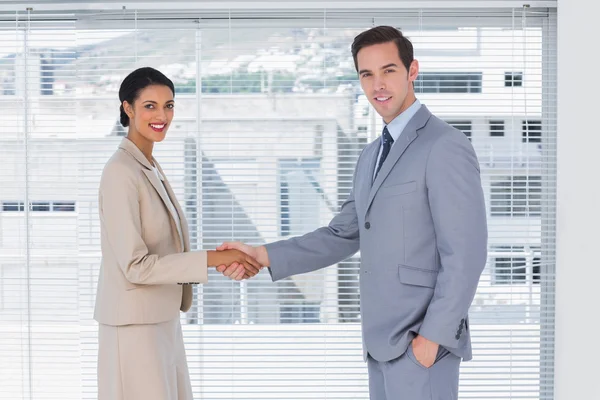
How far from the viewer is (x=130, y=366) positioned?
2.39 m

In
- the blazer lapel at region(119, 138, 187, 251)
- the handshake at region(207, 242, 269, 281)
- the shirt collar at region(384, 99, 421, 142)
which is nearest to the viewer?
the shirt collar at region(384, 99, 421, 142)

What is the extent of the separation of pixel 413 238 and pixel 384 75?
1.72ft

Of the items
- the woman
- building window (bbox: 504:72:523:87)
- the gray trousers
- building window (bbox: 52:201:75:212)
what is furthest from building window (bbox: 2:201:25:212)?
building window (bbox: 504:72:523:87)

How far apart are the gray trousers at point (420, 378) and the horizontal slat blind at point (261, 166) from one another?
3.98 feet

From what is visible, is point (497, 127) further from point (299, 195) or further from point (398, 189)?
point (398, 189)

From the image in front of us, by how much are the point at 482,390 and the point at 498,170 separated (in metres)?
1.06

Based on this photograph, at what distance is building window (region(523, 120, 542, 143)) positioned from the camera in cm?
339

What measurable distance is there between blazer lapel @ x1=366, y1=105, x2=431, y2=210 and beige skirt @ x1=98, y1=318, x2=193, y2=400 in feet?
2.89

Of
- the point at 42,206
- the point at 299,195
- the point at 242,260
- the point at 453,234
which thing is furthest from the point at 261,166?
the point at 453,234

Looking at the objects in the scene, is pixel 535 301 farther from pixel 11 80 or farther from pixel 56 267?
pixel 11 80

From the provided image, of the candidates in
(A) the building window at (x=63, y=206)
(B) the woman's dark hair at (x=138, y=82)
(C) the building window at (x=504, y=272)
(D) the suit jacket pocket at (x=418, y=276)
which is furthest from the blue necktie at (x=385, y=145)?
(A) the building window at (x=63, y=206)

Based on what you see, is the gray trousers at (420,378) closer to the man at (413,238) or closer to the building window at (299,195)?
the man at (413,238)

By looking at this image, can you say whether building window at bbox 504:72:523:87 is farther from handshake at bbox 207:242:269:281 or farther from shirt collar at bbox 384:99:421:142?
handshake at bbox 207:242:269:281

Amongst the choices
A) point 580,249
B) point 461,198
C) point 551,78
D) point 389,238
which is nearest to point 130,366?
point 389,238
